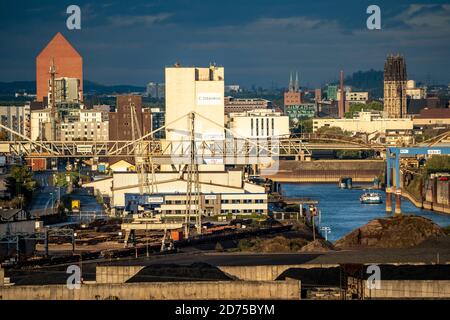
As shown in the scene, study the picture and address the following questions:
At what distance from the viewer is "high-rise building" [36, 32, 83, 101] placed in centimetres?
8181

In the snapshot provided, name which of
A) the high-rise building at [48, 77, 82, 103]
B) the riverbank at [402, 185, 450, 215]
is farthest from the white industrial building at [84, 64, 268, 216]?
the high-rise building at [48, 77, 82, 103]

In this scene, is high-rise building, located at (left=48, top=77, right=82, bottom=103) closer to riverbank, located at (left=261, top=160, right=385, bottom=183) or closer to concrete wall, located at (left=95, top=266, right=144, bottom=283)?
riverbank, located at (left=261, top=160, right=385, bottom=183)

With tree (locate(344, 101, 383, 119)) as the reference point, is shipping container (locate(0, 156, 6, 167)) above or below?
below

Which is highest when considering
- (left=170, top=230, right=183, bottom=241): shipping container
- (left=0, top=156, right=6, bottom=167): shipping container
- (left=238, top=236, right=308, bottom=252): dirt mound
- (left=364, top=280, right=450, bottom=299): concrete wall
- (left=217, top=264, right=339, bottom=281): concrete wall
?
(left=0, top=156, right=6, bottom=167): shipping container

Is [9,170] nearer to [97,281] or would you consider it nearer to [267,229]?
[267,229]

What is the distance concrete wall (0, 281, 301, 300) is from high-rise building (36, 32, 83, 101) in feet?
216

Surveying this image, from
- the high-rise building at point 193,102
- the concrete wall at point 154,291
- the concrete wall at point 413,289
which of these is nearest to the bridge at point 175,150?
the high-rise building at point 193,102

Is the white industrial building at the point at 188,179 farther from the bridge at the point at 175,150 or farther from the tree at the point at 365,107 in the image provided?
the tree at the point at 365,107

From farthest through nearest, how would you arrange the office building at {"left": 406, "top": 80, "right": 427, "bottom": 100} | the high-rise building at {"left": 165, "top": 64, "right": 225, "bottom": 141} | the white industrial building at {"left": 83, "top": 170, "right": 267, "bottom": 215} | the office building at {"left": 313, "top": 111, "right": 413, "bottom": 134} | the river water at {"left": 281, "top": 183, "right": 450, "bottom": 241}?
1. the office building at {"left": 406, "top": 80, "right": 427, "bottom": 100}
2. the office building at {"left": 313, "top": 111, "right": 413, "bottom": 134}
3. the high-rise building at {"left": 165, "top": 64, "right": 225, "bottom": 141}
4. the white industrial building at {"left": 83, "top": 170, "right": 267, "bottom": 215}
5. the river water at {"left": 281, "top": 183, "right": 450, "bottom": 241}

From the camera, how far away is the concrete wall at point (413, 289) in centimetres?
1417

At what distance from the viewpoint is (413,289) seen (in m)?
14.4

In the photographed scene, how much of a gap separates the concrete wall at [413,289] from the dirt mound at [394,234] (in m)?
7.62
